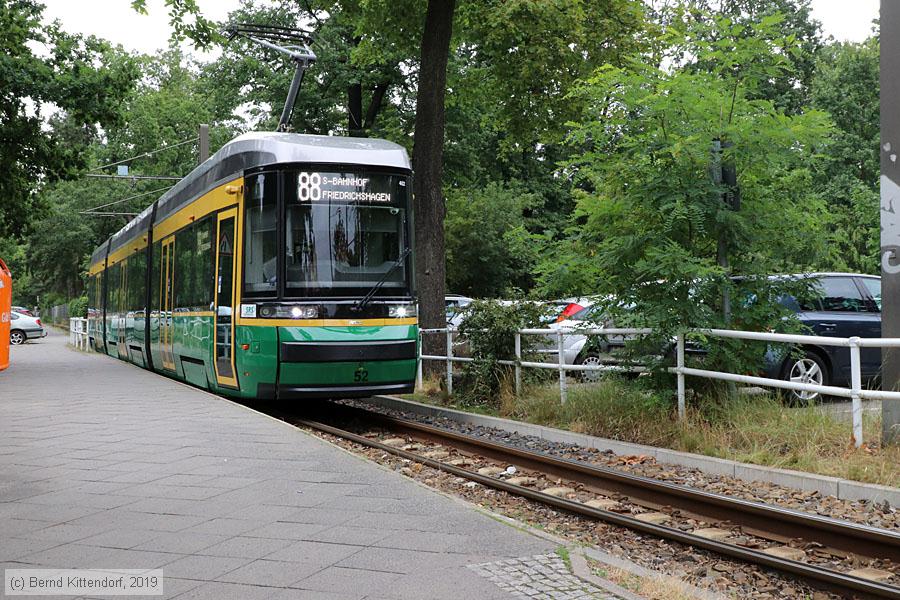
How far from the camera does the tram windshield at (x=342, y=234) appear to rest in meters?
11.1

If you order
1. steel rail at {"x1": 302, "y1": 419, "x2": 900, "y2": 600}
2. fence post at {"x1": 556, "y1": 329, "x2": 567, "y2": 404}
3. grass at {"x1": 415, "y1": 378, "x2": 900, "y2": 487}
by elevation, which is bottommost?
steel rail at {"x1": 302, "y1": 419, "x2": 900, "y2": 600}

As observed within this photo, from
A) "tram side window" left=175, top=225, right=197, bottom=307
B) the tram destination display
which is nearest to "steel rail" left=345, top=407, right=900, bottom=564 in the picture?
the tram destination display

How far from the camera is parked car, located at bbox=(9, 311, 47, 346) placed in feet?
139

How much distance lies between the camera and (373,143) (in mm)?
12109

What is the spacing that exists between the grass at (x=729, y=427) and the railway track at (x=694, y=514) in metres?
0.98

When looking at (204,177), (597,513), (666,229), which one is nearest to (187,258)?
(204,177)

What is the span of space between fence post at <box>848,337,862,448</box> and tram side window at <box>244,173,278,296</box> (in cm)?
655

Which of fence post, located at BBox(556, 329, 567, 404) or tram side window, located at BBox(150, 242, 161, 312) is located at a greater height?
tram side window, located at BBox(150, 242, 161, 312)

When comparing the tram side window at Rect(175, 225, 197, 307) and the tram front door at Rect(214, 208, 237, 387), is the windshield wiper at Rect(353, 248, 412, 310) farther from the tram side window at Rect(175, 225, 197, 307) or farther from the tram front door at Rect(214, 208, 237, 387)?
the tram side window at Rect(175, 225, 197, 307)

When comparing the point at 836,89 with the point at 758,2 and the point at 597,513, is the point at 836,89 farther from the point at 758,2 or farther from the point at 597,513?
the point at 597,513

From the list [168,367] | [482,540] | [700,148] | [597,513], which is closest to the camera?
[482,540]

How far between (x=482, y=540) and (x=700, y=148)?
5.35 m

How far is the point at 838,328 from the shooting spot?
11875 mm

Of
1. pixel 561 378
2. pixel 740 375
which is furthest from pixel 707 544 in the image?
pixel 561 378
